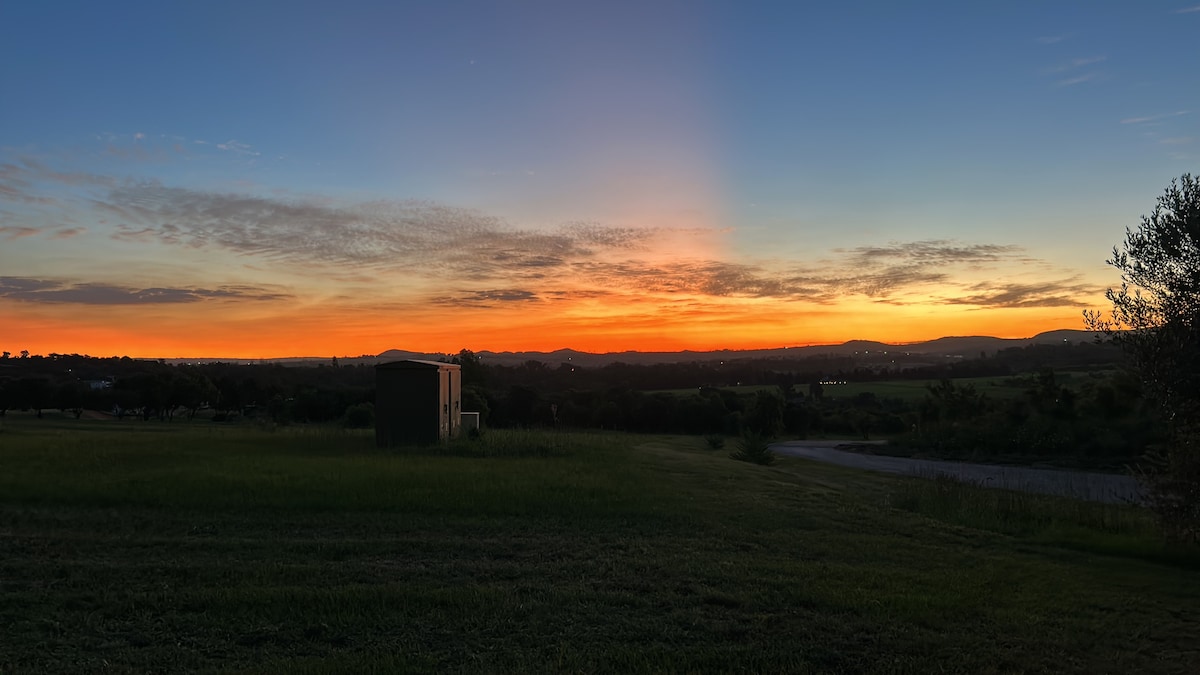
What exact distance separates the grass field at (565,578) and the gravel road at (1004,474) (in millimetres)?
4826

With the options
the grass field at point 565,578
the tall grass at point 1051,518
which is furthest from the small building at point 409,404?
the tall grass at point 1051,518

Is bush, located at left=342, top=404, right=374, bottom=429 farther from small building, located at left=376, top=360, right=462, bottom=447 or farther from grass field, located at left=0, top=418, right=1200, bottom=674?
grass field, located at left=0, top=418, right=1200, bottom=674

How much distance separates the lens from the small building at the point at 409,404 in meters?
25.1

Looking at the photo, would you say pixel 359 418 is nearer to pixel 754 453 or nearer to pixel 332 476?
pixel 754 453

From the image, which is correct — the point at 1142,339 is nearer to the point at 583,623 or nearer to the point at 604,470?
the point at 583,623

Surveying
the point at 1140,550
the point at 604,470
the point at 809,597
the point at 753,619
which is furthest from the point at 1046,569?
the point at 604,470

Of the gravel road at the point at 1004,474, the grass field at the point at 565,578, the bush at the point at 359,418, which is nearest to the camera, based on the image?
the grass field at the point at 565,578

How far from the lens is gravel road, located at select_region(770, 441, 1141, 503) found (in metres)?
19.0

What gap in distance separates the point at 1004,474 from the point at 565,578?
69.9 ft

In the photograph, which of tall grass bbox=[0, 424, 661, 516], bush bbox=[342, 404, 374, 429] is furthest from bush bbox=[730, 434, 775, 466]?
bush bbox=[342, 404, 374, 429]

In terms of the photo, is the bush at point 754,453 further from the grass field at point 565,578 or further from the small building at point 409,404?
the small building at point 409,404

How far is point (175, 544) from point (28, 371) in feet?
245

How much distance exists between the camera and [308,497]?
1302 centimetres

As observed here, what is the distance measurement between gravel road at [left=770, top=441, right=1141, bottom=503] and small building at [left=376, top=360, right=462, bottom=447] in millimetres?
14487
